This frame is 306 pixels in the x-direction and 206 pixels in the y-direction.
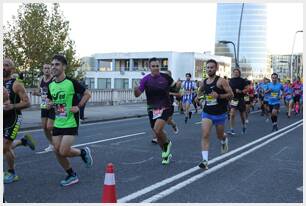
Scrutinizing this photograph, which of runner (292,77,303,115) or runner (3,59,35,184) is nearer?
runner (3,59,35,184)

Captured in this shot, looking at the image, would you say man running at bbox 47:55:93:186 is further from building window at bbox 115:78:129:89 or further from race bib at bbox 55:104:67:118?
building window at bbox 115:78:129:89

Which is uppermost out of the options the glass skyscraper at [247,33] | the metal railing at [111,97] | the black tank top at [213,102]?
the glass skyscraper at [247,33]

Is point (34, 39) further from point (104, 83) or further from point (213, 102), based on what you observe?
point (104, 83)

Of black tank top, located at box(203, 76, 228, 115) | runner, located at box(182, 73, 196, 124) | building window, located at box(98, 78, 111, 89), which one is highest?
black tank top, located at box(203, 76, 228, 115)

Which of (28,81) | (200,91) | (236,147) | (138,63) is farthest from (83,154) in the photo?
(138,63)

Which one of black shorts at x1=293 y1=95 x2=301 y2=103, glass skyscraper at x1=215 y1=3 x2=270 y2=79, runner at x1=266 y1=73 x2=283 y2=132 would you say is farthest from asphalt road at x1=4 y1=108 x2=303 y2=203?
glass skyscraper at x1=215 y1=3 x2=270 y2=79

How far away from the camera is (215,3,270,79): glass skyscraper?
275 feet

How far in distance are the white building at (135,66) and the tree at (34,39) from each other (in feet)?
107

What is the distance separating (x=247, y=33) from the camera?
111m

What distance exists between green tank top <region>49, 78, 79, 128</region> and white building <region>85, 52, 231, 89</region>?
64444 millimetres

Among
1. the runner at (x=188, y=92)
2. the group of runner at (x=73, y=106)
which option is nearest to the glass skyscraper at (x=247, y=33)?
the runner at (x=188, y=92)

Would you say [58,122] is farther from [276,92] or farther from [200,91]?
[276,92]

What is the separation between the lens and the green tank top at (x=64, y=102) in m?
6.38

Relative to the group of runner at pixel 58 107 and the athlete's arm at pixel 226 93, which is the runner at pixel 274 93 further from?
the group of runner at pixel 58 107
